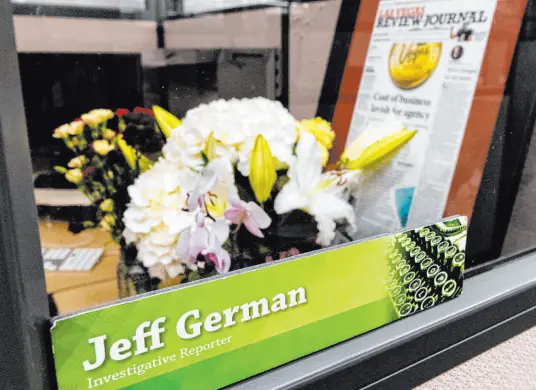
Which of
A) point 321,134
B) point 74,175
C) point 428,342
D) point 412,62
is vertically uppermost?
point 412,62

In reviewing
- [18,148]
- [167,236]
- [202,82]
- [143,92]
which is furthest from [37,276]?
[143,92]

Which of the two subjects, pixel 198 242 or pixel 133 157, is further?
pixel 133 157

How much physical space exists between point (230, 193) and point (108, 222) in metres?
0.25

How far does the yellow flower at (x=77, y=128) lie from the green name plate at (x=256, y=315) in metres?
0.56

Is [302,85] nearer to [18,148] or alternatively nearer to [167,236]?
[167,236]

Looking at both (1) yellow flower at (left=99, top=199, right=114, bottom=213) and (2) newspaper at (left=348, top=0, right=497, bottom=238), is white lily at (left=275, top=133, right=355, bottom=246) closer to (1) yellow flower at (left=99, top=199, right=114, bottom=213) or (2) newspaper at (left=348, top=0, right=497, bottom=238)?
(2) newspaper at (left=348, top=0, right=497, bottom=238)

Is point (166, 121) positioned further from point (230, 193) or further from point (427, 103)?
point (427, 103)

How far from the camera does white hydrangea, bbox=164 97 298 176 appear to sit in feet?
2.12

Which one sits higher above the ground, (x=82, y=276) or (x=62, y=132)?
(x=62, y=132)

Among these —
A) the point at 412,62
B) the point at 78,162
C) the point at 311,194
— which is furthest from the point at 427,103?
the point at 78,162

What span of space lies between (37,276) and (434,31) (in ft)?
2.30

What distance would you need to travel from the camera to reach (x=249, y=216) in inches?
24.2

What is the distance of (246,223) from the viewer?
618 millimetres

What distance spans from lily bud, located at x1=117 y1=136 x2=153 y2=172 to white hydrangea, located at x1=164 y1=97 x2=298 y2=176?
0.20 feet
